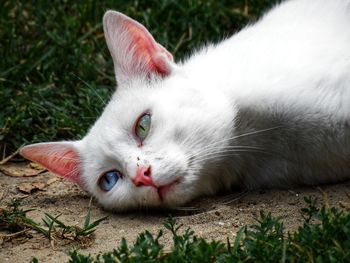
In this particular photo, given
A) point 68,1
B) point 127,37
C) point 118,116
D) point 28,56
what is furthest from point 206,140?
point 68,1

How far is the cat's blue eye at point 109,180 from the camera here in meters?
3.35

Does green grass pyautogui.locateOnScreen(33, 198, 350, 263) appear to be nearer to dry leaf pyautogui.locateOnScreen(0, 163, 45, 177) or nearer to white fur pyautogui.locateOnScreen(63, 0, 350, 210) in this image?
white fur pyautogui.locateOnScreen(63, 0, 350, 210)

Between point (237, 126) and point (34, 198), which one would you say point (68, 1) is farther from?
point (237, 126)

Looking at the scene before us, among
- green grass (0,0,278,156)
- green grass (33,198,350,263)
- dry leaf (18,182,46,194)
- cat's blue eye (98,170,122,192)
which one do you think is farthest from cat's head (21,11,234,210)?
green grass (0,0,278,156)

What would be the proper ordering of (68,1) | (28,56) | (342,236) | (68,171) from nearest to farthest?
(342,236) → (68,171) → (28,56) → (68,1)

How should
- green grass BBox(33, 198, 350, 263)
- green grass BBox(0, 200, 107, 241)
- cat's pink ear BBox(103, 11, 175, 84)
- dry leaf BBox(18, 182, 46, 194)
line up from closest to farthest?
green grass BBox(33, 198, 350, 263), green grass BBox(0, 200, 107, 241), cat's pink ear BBox(103, 11, 175, 84), dry leaf BBox(18, 182, 46, 194)

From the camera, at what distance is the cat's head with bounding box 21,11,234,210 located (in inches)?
121

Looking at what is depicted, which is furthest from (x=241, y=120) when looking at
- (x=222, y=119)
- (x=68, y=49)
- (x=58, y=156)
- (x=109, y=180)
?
(x=68, y=49)

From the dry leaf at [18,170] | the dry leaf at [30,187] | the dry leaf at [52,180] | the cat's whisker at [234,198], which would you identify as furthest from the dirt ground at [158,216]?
the dry leaf at [18,170]

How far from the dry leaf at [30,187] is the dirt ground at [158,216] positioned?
132 mm

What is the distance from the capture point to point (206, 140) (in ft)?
10.3

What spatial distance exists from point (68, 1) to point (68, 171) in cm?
207

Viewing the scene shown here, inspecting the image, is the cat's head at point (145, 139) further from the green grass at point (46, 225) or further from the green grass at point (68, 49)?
the green grass at point (68, 49)

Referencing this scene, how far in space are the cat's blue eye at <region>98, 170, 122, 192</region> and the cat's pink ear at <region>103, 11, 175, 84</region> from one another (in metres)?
0.57
